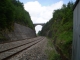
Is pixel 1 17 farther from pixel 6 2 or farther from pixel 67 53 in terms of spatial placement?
pixel 67 53

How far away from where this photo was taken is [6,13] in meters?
27.4

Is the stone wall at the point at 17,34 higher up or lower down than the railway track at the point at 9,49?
higher up

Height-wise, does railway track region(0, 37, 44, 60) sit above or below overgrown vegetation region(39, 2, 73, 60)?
below

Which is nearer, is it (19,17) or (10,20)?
(10,20)

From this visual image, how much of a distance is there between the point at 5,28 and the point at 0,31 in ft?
7.38

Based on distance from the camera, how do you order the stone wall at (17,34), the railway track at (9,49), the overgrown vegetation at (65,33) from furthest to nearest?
1. the stone wall at (17,34)
2. the overgrown vegetation at (65,33)
3. the railway track at (9,49)

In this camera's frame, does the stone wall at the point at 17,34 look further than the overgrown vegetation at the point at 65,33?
Yes

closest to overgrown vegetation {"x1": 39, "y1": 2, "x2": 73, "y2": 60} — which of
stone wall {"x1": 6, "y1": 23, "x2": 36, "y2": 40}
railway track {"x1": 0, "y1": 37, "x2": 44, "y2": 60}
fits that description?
railway track {"x1": 0, "y1": 37, "x2": 44, "y2": 60}

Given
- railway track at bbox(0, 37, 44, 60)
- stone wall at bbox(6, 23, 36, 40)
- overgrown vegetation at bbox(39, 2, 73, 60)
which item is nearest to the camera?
railway track at bbox(0, 37, 44, 60)

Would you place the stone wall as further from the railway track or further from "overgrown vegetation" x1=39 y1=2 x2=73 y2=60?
the railway track

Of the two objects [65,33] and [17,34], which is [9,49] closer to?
[65,33]

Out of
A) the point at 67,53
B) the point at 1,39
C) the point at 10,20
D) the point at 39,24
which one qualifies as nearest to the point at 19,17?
the point at 10,20

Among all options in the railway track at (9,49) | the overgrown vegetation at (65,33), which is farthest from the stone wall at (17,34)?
the railway track at (9,49)

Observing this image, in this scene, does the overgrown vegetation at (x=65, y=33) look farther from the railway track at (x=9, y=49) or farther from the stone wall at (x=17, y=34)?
the stone wall at (x=17, y=34)
